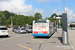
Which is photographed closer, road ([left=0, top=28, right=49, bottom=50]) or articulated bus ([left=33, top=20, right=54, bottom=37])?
road ([left=0, top=28, right=49, bottom=50])

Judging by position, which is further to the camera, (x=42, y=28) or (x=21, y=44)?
(x=42, y=28)

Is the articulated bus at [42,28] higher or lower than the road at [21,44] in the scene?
higher

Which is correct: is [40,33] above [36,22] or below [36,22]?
below

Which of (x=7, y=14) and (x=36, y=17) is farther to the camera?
(x=7, y=14)

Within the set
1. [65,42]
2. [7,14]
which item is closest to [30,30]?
[65,42]

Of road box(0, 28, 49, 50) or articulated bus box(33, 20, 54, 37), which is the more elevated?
articulated bus box(33, 20, 54, 37)

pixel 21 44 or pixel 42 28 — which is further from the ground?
pixel 42 28

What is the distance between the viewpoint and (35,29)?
17.4m

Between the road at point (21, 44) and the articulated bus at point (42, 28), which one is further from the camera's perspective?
the articulated bus at point (42, 28)

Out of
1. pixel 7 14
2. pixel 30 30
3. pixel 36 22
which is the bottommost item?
pixel 30 30

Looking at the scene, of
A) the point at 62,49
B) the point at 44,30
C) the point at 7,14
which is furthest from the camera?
the point at 7,14

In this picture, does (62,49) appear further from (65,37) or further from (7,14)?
(7,14)

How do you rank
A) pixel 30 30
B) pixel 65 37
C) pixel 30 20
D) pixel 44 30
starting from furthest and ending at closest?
1. pixel 30 20
2. pixel 30 30
3. pixel 44 30
4. pixel 65 37

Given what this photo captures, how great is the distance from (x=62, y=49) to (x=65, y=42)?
237 cm
